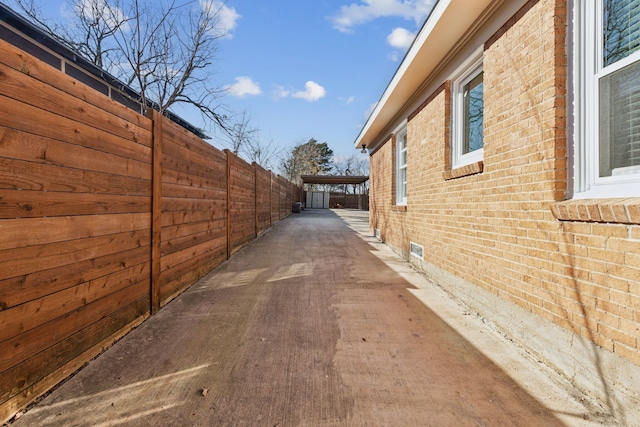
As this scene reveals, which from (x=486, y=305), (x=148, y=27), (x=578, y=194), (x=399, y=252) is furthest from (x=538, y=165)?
(x=148, y=27)

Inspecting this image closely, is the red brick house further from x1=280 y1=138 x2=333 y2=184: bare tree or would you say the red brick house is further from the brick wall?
x1=280 y1=138 x2=333 y2=184: bare tree

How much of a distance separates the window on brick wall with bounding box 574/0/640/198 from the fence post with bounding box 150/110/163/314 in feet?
11.8

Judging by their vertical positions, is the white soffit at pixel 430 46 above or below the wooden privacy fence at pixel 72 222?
above

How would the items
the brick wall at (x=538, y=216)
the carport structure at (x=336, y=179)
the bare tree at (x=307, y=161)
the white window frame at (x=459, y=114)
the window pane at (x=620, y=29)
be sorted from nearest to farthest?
the brick wall at (x=538, y=216) → the window pane at (x=620, y=29) → the white window frame at (x=459, y=114) → the carport structure at (x=336, y=179) → the bare tree at (x=307, y=161)

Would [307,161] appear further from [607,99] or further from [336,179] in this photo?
[607,99]

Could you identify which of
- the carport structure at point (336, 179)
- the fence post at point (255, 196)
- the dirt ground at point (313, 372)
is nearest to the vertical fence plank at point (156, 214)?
the dirt ground at point (313, 372)

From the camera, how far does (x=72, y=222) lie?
6.72 ft

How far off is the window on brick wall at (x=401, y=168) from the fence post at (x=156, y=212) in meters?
5.27

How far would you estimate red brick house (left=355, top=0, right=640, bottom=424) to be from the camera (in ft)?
5.88

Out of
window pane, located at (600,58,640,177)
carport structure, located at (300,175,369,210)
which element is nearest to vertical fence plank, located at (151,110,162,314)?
window pane, located at (600,58,640,177)

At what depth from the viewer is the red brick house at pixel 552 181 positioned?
5.88 ft

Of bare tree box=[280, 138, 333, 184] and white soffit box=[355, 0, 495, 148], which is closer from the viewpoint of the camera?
white soffit box=[355, 0, 495, 148]

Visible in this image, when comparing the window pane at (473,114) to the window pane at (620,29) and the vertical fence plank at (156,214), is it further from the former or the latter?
the vertical fence plank at (156,214)

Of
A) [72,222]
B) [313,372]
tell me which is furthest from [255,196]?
[313,372]
